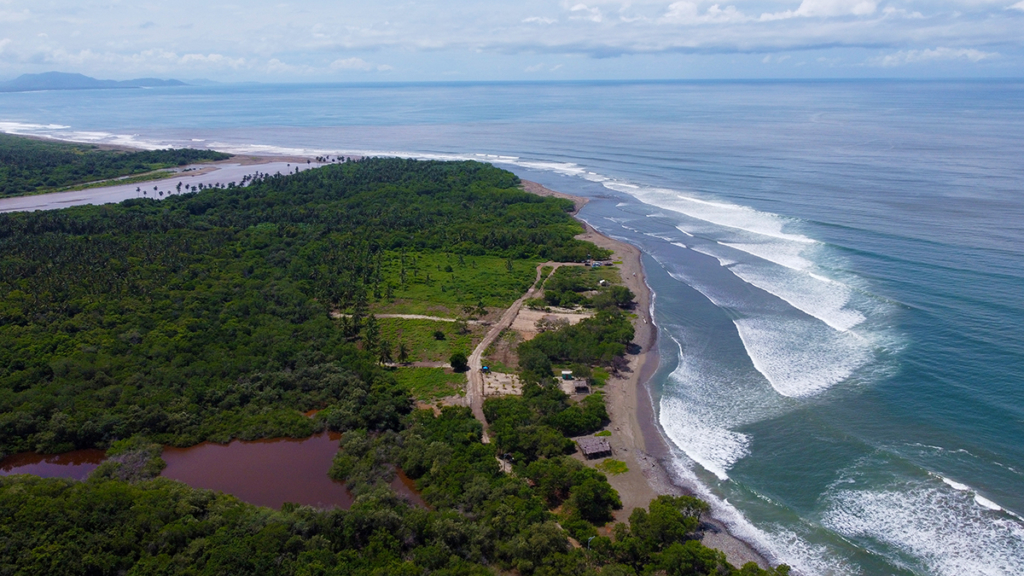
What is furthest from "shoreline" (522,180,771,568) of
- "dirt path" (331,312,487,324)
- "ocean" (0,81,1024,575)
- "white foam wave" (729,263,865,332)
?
"dirt path" (331,312,487,324)

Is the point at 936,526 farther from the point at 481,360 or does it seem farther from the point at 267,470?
the point at 267,470

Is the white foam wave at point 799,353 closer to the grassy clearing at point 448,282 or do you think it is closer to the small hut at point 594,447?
the small hut at point 594,447

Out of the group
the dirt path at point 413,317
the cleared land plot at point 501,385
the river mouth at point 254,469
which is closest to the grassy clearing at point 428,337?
the dirt path at point 413,317

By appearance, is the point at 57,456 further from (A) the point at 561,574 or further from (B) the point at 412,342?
(A) the point at 561,574

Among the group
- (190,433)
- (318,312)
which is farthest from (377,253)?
(190,433)

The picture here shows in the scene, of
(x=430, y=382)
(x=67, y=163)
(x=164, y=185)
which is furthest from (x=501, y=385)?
(x=67, y=163)

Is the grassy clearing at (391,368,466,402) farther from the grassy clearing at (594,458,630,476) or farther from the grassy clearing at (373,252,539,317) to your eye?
the grassy clearing at (594,458,630,476)
